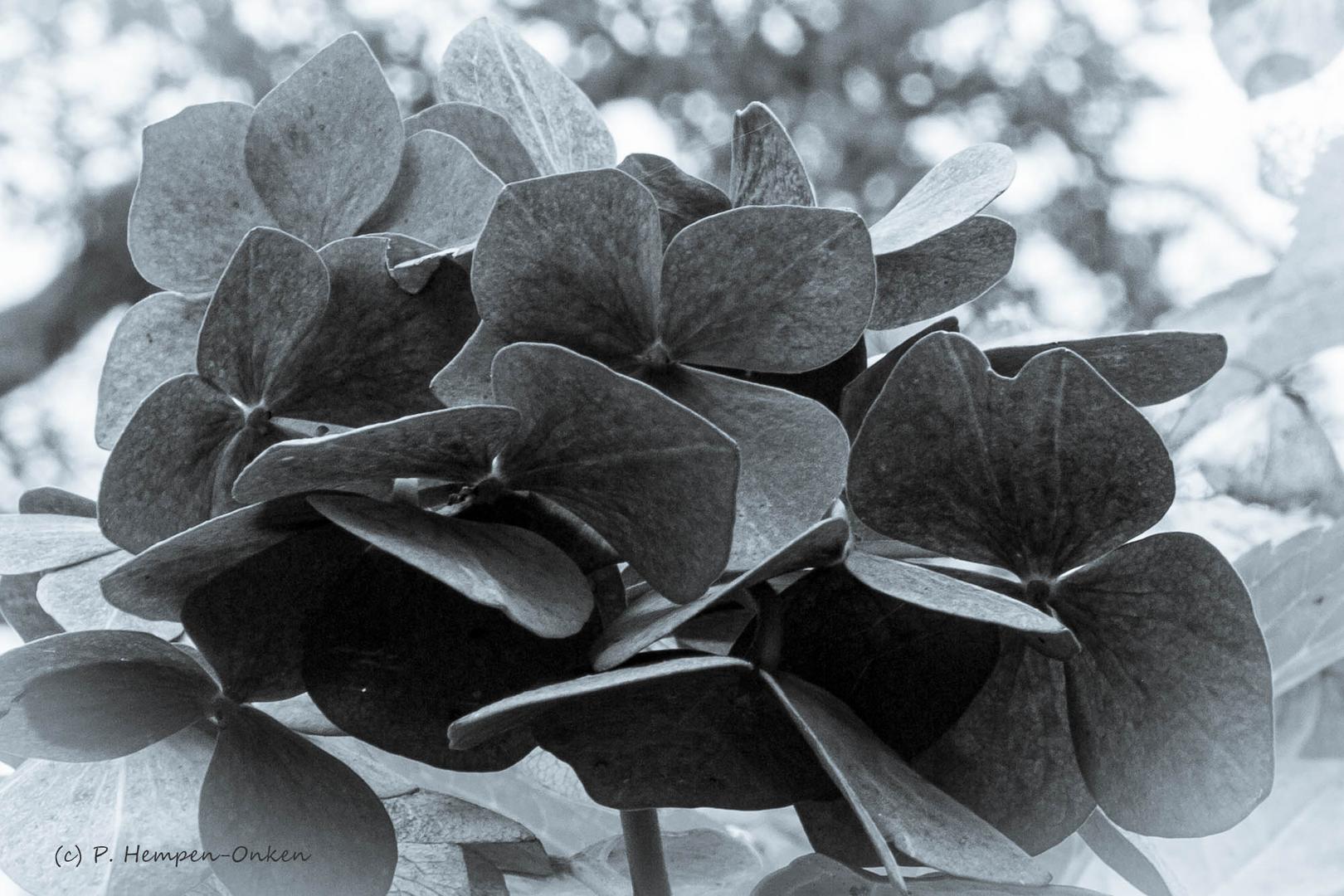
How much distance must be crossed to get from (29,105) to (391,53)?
0.54 meters

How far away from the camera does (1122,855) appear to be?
19 cm

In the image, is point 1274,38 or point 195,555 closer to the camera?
point 195,555

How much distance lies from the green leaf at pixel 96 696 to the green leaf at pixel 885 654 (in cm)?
8

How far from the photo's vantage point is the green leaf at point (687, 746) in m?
0.14

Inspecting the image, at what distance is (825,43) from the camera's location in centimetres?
203

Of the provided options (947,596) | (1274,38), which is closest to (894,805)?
(947,596)

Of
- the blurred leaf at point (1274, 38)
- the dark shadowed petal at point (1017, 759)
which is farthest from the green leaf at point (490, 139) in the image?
the blurred leaf at point (1274, 38)

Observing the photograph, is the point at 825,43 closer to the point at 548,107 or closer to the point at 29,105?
the point at 29,105

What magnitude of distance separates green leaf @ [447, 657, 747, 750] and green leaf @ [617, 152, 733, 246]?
8 centimetres

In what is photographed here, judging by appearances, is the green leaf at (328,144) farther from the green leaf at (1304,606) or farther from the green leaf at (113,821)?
the green leaf at (1304,606)

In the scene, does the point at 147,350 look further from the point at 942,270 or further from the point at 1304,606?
the point at 1304,606

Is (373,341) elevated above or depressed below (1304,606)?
above

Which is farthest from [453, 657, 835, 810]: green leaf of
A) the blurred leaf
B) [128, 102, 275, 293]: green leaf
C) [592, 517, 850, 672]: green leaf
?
the blurred leaf

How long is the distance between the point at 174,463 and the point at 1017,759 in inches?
4.6
